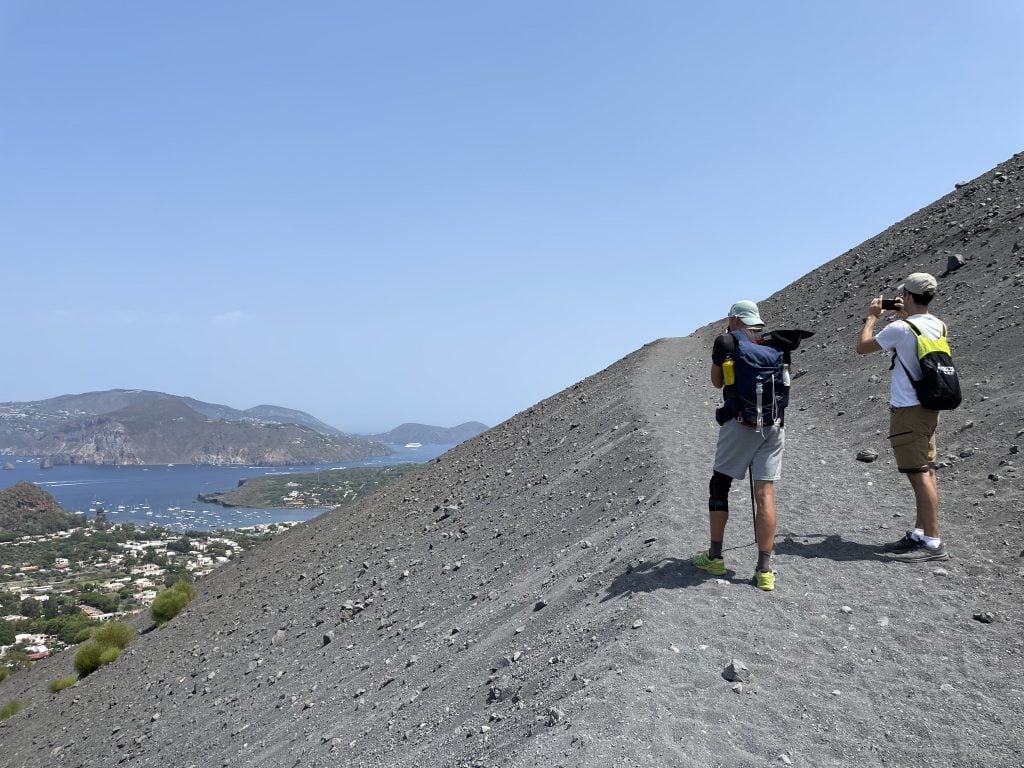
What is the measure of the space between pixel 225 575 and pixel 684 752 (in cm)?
2187

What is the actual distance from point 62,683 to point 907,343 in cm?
2009

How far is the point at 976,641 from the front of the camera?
4703mm

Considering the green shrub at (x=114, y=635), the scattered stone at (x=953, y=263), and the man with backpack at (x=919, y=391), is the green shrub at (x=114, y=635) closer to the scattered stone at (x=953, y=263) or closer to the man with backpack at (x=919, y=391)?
the man with backpack at (x=919, y=391)

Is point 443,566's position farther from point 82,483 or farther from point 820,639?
point 82,483

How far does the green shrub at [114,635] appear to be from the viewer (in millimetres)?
17359

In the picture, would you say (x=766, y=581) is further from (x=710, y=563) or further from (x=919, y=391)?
(x=919, y=391)

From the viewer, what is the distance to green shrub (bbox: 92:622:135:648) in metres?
17.4

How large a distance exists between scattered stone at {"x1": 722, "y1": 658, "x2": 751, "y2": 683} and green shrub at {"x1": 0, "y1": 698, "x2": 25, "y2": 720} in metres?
19.0

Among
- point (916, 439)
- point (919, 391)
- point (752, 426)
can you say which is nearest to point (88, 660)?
point (752, 426)

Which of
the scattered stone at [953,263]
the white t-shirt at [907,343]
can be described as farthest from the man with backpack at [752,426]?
the scattered stone at [953,263]

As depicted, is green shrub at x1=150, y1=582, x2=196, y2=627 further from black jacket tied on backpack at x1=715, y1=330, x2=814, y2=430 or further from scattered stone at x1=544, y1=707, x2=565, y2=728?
black jacket tied on backpack at x1=715, y1=330, x2=814, y2=430

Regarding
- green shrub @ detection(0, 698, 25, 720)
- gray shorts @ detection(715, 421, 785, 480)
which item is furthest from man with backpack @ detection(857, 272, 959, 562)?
green shrub @ detection(0, 698, 25, 720)

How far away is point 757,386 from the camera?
18.4 ft

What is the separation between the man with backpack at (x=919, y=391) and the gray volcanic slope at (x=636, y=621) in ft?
1.34
